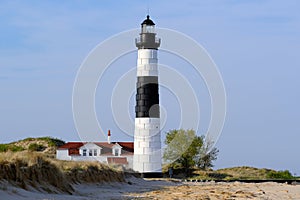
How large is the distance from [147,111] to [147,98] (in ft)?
2.38

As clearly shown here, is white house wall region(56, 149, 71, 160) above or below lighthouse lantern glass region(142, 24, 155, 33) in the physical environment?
below

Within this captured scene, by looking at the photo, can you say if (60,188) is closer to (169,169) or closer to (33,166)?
(33,166)

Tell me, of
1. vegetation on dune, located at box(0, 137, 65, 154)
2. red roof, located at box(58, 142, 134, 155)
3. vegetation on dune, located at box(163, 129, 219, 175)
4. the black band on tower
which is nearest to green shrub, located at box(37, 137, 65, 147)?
vegetation on dune, located at box(0, 137, 65, 154)

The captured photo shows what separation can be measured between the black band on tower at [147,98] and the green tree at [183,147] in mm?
6803

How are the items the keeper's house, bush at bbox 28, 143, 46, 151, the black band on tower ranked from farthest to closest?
bush at bbox 28, 143, 46, 151, the keeper's house, the black band on tower

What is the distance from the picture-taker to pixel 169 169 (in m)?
41.5

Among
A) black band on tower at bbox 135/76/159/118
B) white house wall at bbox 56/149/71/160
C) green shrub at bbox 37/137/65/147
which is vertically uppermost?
black band on tower at bbox 135/76/159/118

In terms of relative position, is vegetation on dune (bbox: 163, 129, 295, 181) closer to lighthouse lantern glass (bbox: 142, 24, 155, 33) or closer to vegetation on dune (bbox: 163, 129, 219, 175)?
vegetation on dune (bbox: 163, 129, 219, 175)

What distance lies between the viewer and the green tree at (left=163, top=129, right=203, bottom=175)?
4234 cm

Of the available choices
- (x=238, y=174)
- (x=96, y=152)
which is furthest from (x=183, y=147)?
(x=96, y=152)

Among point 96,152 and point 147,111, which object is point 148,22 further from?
point 96,152

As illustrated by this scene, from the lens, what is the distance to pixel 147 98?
35.6 metres

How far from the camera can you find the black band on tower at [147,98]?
117ft

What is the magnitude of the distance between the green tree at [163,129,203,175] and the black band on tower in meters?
6.80
